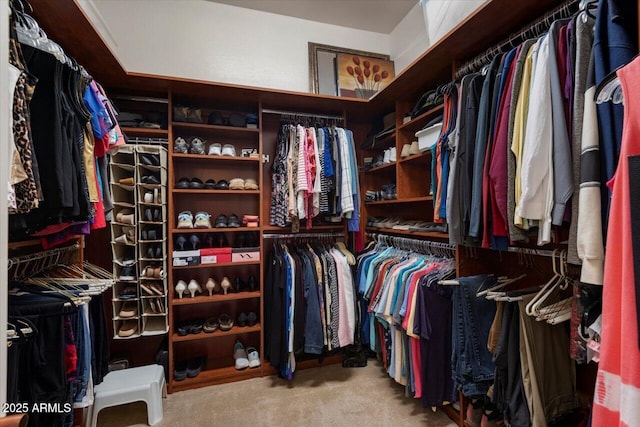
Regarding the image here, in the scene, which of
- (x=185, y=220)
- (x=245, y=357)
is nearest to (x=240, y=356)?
(x=245, y=357)

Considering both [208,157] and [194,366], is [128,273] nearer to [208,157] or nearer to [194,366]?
[194,366]

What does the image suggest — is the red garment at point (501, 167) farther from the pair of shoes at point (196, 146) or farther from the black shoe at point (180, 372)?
the black shoe at point (180, 372)

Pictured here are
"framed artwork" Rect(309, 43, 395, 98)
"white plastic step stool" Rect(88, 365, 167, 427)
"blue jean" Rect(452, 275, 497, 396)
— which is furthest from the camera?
"framed artwork" Rect(309, 43, 395, 98)

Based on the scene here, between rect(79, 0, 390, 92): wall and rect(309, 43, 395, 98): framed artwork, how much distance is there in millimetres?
79

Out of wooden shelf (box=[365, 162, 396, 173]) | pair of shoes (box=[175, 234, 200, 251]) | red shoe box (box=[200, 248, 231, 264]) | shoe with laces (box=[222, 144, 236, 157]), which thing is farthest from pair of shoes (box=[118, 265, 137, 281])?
wooden shelf (box=[365, 162, 396, 173])

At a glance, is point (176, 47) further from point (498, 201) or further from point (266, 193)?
point (498, 201)

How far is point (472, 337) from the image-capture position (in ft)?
4.54

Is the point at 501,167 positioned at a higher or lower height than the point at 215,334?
higher

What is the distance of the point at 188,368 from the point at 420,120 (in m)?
2.46

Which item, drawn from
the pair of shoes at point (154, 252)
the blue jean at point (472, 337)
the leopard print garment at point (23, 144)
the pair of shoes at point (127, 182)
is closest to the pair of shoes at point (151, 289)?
the pair of shoes at point (154, 252)

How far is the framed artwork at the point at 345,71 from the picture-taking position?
266 cm

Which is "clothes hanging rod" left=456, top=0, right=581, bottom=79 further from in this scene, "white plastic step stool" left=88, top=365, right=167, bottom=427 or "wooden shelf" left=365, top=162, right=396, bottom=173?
"white plastic step stool" left=88, top=365, right=167, bottom=427

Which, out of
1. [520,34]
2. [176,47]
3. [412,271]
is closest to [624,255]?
[520,34]

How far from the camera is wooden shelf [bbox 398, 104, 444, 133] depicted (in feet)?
5.75
